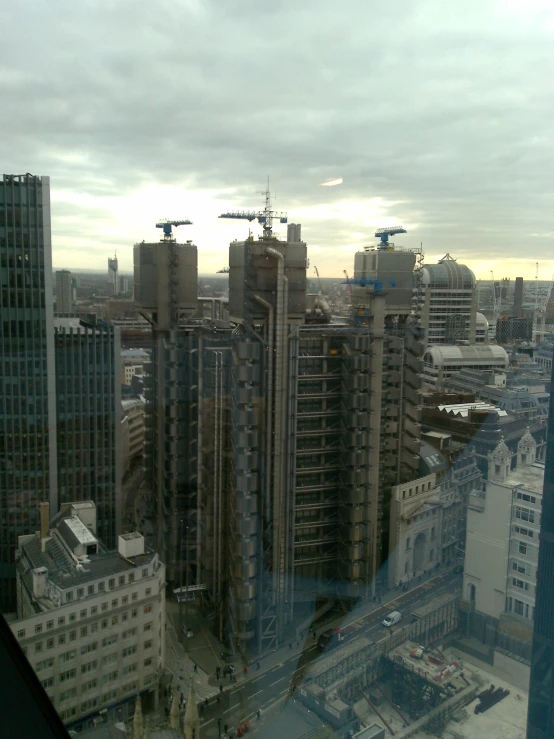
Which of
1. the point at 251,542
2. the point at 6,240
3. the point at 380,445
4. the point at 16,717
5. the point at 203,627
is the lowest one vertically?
the point at 203,627

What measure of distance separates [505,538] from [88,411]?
3.85 metres

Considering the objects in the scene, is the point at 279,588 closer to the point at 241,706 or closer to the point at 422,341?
the point at 241,706

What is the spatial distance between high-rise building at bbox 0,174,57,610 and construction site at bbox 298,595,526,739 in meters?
3.00

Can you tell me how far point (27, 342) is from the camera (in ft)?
18.4

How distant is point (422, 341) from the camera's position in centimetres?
580

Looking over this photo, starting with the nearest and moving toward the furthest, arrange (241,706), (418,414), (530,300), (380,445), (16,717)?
1. (16,717)
2. (241,706)
3. (530,300)
4. (380,445)
5. (418,414)

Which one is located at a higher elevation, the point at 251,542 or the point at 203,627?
the point at 251,542

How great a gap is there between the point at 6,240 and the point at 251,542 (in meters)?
3.21

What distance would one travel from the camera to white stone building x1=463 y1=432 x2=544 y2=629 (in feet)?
8.31

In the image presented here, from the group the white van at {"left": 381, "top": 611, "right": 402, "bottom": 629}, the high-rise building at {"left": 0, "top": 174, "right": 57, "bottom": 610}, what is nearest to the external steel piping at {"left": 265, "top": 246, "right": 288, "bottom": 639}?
the white van at {"left": 381, "top": 611, "right": 402, "bottom": 629}

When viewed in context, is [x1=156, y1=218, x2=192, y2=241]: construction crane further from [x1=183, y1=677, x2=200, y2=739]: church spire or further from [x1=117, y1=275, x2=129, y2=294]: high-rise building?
[x1=183, y1=677, x2=200, y2=739]: church spire

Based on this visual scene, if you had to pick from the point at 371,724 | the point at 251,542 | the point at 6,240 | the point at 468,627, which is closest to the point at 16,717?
the point at 371,724

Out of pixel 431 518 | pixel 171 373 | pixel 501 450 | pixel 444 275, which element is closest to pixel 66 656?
pixel 501 450

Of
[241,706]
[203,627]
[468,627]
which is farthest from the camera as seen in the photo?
[203,627]
